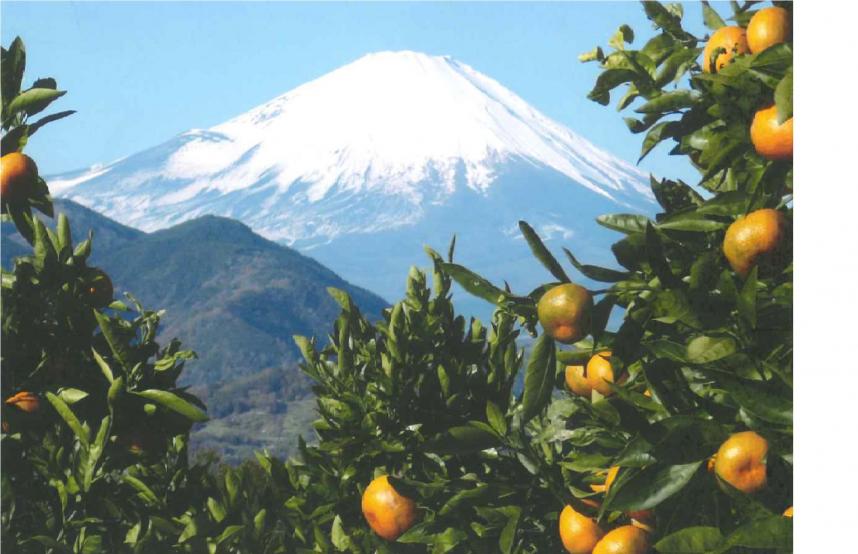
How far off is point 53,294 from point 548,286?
Result: 2.47 metres

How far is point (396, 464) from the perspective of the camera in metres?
4.80

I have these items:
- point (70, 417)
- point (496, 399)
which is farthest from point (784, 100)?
point (70, 417)

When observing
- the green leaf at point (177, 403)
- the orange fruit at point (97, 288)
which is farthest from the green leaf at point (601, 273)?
the orange fruit at point (97, 288)

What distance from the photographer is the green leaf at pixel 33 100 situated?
381cm

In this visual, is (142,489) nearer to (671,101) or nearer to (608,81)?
(608,81)

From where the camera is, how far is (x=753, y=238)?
8.91ft

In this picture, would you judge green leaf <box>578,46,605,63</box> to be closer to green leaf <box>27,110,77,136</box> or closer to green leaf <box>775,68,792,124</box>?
green leaf <box>775,68,792,124</box>

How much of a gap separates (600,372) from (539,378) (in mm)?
705

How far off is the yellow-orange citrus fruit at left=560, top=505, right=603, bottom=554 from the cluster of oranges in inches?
49.2

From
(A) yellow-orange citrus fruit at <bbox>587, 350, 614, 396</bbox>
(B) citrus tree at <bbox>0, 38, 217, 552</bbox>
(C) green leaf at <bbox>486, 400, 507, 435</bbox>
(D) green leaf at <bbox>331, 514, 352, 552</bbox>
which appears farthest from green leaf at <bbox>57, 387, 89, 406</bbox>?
(A) yellow-orange citrus fruit at <bbox>587, 350, 614, 396</bbox>
